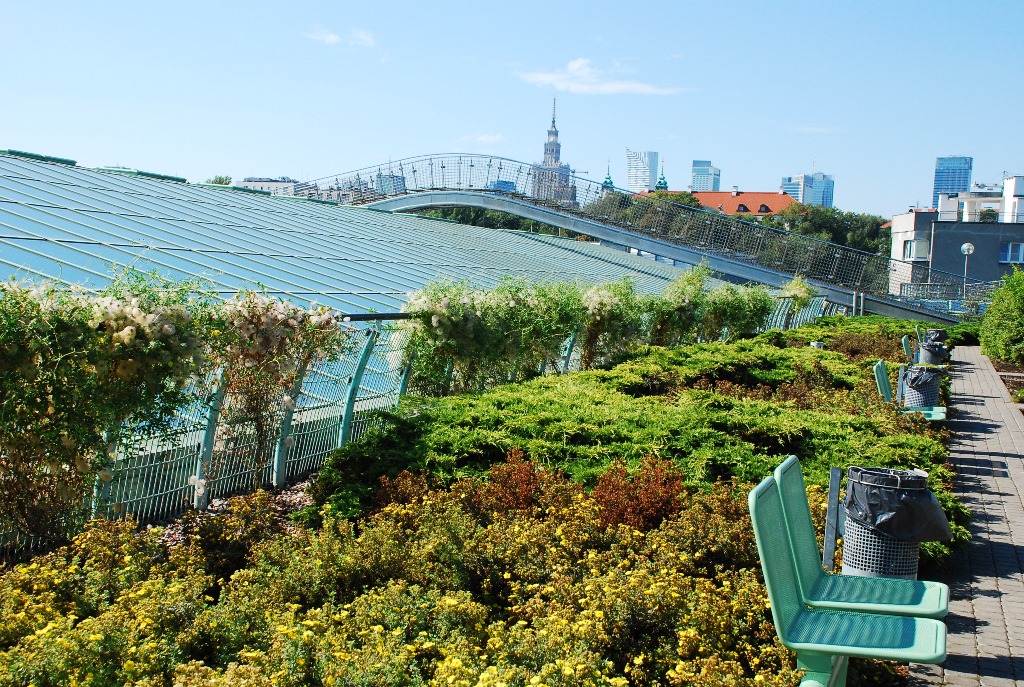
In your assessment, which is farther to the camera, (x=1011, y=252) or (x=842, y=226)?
(x=842, y=226)

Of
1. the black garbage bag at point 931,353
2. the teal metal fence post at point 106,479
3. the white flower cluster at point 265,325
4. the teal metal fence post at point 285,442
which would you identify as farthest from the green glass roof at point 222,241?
the black garbage bag at point 931,353

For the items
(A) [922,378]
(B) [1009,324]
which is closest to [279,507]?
(A) [922,378]

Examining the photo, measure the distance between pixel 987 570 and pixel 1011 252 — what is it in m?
59.1

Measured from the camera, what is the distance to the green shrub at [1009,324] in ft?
82.9

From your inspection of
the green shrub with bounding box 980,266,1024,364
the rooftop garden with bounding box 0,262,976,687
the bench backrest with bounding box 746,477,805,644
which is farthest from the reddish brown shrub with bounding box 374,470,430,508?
the green shrub with bounding box 980,266,1024,364

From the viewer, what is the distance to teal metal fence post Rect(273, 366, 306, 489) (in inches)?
337

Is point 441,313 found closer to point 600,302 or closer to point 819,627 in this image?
point 600,302

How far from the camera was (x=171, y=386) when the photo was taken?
6996mm

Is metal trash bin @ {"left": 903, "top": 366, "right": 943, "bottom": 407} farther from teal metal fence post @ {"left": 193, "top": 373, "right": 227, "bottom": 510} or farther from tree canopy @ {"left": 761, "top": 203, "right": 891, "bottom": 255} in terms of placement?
tree canopy @ {"left": 761, "top": 203, "right": 891, "bottom": 255}

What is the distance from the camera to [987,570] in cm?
704

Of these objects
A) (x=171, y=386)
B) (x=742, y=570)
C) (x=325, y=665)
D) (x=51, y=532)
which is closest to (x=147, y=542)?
(x=51, y=532)

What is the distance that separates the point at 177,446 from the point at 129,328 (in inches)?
67.9

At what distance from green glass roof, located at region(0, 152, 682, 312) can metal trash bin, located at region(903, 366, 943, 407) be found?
7600 mm

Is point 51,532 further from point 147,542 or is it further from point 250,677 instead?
point 250,677
